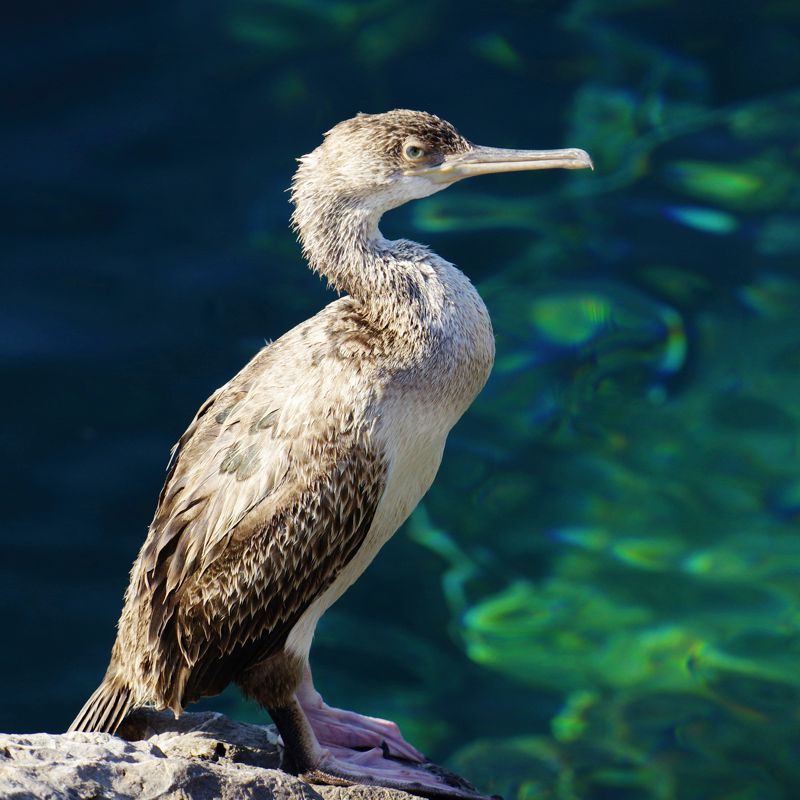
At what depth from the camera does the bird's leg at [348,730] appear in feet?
17.8

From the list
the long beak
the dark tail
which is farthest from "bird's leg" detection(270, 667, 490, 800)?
the long beak

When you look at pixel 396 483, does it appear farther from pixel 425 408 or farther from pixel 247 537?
pixel 247 537

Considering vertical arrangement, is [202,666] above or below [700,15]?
below

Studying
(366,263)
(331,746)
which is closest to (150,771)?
(331,746)

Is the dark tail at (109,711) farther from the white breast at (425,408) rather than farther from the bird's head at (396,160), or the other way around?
the bird's head at (396,160)

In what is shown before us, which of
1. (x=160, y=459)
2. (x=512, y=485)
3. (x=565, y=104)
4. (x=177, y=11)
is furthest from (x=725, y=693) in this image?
(x=177, y=11)

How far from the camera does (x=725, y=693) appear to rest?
7898mm

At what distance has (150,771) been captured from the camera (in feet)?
14.3

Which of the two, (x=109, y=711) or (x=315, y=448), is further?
(x=109, y=711)

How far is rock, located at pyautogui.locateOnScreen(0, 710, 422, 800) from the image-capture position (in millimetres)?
4129

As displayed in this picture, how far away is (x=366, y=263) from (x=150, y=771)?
71.1 inches

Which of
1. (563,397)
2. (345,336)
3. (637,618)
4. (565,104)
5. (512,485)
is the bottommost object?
(345,336)

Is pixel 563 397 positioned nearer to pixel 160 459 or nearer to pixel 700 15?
pixel 160 459

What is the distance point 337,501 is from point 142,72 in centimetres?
613
